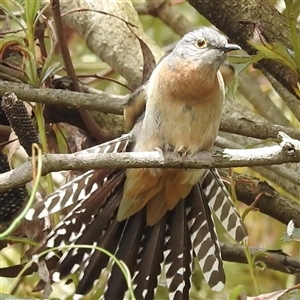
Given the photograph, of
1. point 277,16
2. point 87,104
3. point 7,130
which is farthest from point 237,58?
point 7,130

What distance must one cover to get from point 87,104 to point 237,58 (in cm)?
41

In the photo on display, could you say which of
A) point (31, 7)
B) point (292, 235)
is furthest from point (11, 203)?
point (292, 235)

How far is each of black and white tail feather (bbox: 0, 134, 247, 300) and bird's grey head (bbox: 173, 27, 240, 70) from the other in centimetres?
27

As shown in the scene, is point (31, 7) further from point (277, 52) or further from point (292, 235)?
point (292, 235)

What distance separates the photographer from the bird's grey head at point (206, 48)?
1.79 m

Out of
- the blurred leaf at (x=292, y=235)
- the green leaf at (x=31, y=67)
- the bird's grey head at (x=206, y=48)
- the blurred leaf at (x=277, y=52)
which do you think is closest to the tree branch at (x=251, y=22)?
the bird's grey head at (x=206, y=48)

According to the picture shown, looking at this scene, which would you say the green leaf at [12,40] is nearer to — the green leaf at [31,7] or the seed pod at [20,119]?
the green leaf at [31,7]

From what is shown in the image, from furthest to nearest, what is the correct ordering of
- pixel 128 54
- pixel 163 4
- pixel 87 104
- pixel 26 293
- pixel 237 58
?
pixel 163 4 < pixel 128 54 < pixel 26 293 < pixel 87 104 < pixel 237 58

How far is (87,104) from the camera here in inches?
71.4

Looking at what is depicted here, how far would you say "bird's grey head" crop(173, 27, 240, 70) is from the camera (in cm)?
179

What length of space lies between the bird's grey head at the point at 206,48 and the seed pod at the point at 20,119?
51 centimetres

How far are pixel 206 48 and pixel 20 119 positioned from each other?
0.55 meters

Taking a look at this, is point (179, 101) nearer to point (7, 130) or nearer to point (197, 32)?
point (197, 32)

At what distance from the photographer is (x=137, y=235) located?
1960 millimetres
